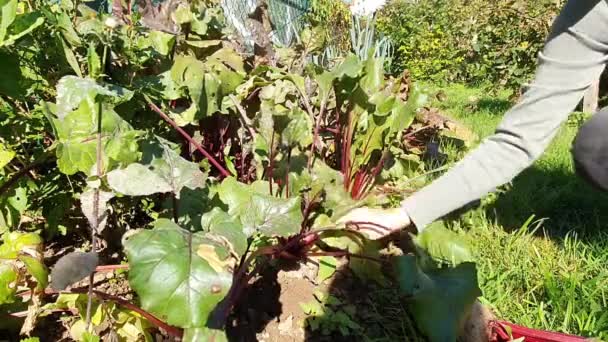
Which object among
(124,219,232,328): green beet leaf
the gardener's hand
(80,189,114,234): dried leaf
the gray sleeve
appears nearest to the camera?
(124,219,232,328): green beet leaf

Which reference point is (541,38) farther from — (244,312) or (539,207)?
(244,312)

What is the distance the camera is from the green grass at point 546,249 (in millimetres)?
1588

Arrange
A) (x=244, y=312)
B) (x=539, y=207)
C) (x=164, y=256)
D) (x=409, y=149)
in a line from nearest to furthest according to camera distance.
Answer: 1. (x=164, y=256)
2. (x=244, y=312)
3. (x=539, y=207)
4. (x=409, y=149)

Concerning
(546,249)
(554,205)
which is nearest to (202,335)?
(546,249)

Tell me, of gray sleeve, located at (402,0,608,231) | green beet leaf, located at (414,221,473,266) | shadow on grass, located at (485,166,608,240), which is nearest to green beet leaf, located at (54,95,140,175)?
gray sleeve, located at (402,0,608,231)

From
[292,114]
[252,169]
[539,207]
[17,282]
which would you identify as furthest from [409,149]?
[17,282]

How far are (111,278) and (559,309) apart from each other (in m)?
1.37

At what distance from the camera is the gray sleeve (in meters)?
1.29

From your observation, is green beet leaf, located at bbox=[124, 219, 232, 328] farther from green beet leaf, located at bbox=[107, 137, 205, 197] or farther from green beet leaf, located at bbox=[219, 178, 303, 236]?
green beet leaf, located at bbox=[219, 178, 303, 236]

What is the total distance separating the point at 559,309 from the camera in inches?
62.3

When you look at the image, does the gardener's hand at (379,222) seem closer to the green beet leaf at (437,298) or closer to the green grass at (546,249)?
the green beet leaf at (437,298)

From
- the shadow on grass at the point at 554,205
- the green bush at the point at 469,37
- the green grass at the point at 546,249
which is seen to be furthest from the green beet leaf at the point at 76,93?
the green bush at the point at 469,37

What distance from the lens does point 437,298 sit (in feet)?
4.00

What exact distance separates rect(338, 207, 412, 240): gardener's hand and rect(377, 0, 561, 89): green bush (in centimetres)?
433
